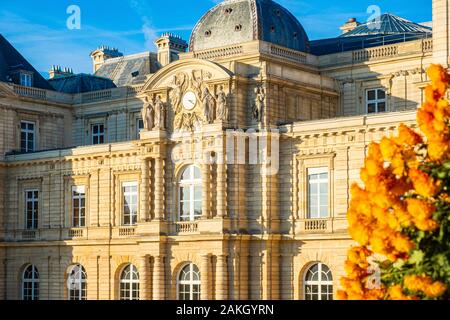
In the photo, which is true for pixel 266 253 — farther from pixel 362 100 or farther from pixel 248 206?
pixel 362 100

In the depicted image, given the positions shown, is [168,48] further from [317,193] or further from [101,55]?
[317,193]

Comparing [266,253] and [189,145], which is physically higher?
[189,145]

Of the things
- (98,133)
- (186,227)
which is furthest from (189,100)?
(98,133)

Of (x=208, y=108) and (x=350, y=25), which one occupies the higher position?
(x=350, y=25)

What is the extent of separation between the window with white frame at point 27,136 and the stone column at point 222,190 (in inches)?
638

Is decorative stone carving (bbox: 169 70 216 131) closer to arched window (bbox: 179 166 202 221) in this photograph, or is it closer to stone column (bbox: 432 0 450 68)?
arched window (bbox: 179 166 202 221)

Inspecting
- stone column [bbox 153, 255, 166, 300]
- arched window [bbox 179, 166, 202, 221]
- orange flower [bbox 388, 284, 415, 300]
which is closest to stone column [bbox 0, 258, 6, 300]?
stone column [bbox 153, 255, 166, 300]

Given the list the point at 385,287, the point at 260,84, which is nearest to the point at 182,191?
the point at 260,84

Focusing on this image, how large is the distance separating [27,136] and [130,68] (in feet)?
32.6

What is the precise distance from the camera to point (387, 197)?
1864cm

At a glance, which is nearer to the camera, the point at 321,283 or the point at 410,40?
the point at 321,283

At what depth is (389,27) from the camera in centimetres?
5816
